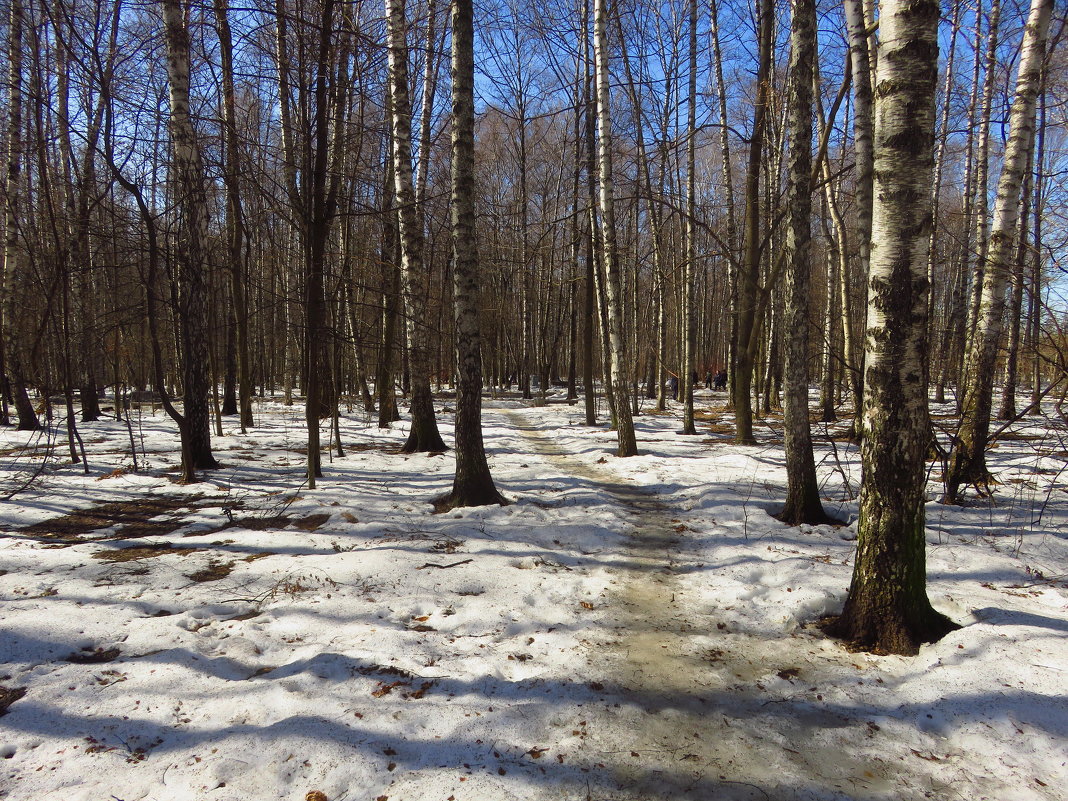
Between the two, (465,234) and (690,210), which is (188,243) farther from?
(690,210)

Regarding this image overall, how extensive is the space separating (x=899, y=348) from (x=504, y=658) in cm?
312

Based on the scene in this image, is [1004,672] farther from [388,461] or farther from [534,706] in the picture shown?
[388,461]

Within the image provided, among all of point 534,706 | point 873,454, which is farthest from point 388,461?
point 873,454

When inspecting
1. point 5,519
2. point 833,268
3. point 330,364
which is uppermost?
point 833,268

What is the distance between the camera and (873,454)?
11.6 ft

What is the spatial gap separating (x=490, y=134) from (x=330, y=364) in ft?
71.1

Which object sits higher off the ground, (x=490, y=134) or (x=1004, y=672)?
(x=490, y=134)

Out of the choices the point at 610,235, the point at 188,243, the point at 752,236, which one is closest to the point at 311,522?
the point at 188,243

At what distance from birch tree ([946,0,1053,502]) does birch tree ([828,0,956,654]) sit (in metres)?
3.89

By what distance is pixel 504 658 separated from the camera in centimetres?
348

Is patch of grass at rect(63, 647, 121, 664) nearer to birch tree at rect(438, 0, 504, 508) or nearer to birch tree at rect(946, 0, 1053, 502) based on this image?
birch tree at rect(438, 0, 504, 508)

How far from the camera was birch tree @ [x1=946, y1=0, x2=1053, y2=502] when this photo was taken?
21.5 ft

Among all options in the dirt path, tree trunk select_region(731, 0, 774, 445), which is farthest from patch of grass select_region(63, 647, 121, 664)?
tree trunk select_region(731, 0, 774, 445)

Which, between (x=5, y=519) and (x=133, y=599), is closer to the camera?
(x=133, y=599)
